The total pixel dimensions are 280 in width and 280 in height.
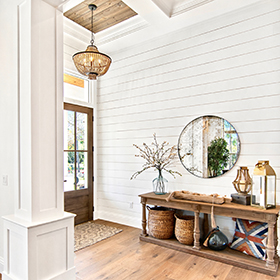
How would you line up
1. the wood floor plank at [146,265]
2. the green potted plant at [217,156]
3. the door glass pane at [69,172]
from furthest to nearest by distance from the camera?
the door glass pane at [69,172] < the green potted plant at [217,156] < the wood floor plank at [146,265]

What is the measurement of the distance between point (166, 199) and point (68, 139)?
1961 mm

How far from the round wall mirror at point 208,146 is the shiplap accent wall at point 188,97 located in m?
0.08

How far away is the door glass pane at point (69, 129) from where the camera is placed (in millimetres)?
3949

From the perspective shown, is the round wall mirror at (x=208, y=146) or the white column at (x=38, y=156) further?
the round wall mirror at (x=208, y=146)

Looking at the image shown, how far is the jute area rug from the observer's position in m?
3.22

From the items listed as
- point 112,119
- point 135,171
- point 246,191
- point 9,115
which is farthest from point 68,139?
point 246,191

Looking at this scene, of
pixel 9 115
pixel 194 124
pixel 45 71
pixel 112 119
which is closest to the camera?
pixel 45 71

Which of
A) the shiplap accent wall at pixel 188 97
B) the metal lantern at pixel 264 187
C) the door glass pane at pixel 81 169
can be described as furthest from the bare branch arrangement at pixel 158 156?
the metal lantern at pixel 264 187

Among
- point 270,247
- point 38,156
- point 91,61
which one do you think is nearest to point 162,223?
point 270,247

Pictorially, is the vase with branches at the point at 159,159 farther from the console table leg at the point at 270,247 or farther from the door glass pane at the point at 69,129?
the console table leg at the point at 270,247

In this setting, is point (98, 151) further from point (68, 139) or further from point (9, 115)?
point (9, 115)

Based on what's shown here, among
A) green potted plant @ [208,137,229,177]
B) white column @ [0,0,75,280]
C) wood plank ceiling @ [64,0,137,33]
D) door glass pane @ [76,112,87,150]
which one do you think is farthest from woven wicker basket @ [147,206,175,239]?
wood plank ceiling @ [64,0,137,33]

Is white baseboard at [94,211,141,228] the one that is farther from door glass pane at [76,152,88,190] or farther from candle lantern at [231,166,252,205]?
candle lantern at [231,166,252,205]

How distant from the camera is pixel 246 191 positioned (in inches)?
107
